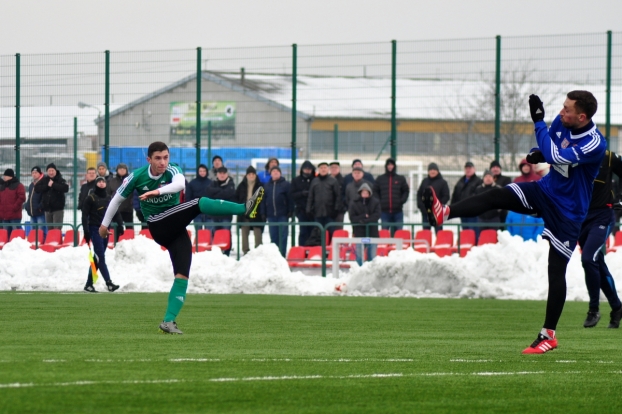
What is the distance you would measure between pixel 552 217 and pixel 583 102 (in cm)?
100

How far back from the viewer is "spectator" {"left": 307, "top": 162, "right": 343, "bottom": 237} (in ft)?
76.4

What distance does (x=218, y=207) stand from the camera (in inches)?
449

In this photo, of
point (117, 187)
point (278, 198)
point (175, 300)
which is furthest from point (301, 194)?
point (175, 300)

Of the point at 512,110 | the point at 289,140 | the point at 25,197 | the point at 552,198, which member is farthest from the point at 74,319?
the point at 512,110

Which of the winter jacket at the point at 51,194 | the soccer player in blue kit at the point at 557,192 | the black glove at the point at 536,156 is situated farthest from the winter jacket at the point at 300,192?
the soccer player in blue kit at the point at 557,192

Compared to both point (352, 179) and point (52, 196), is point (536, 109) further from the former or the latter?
point (52, 196)

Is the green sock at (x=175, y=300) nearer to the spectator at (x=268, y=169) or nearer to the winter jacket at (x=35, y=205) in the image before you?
the spectator at (x=268, y=169)

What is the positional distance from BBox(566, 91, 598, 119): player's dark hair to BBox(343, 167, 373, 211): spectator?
43.8 ft

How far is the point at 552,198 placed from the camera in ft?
31.9

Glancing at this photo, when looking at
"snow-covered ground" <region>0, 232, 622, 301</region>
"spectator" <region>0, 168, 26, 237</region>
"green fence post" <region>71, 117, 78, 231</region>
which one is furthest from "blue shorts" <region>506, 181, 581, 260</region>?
"green fence post" <region>71, 117, 78, 231</region>

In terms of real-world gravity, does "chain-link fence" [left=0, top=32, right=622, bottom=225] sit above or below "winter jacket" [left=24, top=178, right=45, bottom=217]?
above

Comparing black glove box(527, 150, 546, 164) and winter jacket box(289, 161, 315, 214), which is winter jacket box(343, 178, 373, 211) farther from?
black glove box(527, 150, 546, 164)

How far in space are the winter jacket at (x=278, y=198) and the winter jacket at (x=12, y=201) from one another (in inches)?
233

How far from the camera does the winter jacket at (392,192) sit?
77.2 ft
